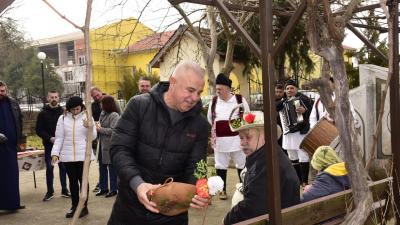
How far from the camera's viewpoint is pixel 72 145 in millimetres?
5855

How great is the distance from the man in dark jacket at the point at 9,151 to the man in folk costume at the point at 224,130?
261cm

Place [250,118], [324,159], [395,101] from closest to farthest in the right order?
[250,118] < [395,101] < [324,159]

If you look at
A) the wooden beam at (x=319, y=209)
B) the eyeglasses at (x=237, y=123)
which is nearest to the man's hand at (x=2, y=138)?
the eyeglasses at (x=237, y=123)

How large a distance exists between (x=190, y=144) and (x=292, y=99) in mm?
4358

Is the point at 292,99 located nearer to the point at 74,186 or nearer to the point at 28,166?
the point at 74,186

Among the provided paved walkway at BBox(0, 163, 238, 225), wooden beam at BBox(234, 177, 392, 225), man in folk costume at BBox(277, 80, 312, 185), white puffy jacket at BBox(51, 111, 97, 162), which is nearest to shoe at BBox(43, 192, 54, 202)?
paved walkway at BBox(0, 163, 238, 225)

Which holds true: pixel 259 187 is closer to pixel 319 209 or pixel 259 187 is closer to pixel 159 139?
pixel 319 209

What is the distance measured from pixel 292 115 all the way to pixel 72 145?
3.03m

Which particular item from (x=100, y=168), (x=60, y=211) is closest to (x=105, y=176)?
(x=100, y=168)

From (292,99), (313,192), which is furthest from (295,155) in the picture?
(313,192)

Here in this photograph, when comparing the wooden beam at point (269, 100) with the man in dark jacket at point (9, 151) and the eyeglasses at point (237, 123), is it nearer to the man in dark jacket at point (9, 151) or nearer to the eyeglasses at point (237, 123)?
the eyeglasses at point (237, 123)

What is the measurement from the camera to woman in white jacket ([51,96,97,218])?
5762 millimetres

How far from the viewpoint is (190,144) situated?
2615mm

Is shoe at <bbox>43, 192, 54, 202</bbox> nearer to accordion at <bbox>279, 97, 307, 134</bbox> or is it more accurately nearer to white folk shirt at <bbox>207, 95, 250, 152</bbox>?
white folk shirt at <bbox>207, 95, 250, 152</bbox>
